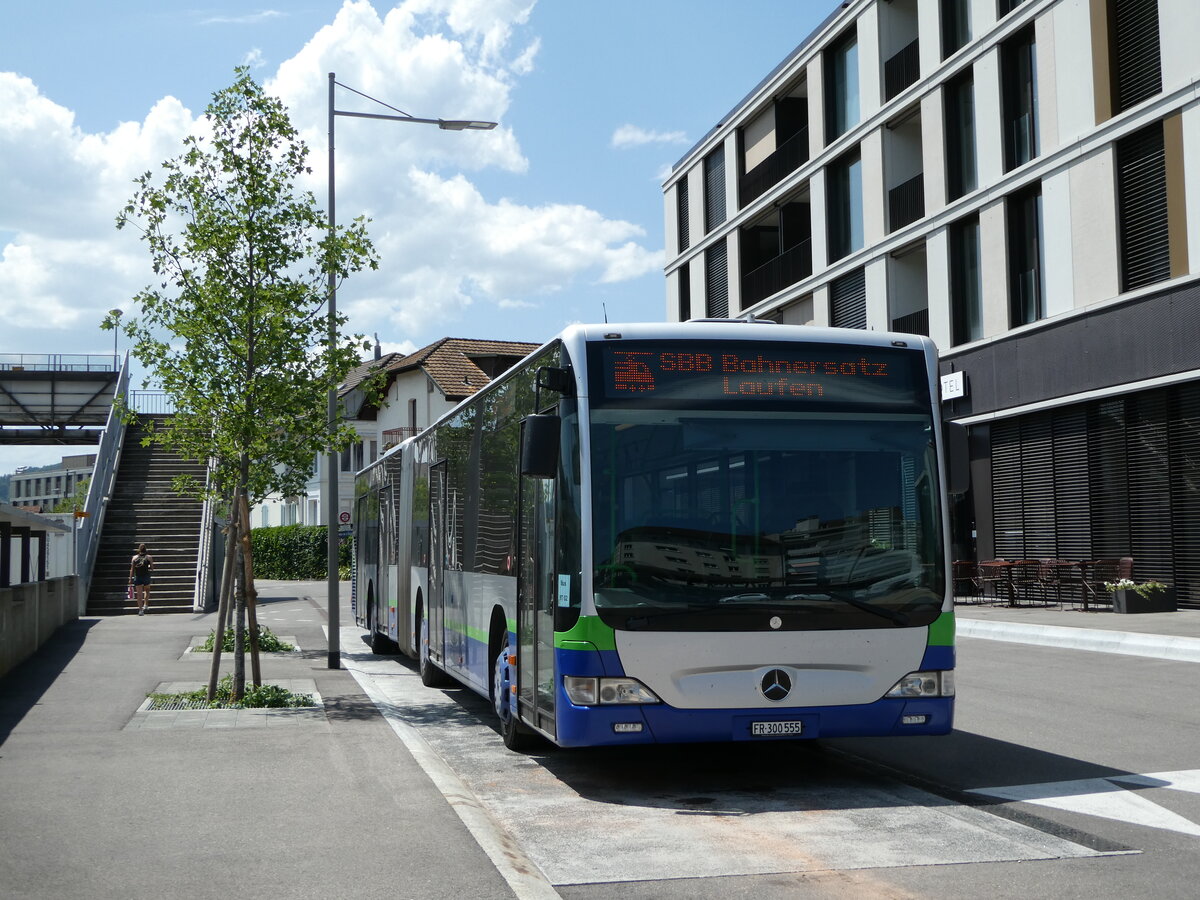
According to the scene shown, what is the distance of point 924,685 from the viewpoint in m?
8.50

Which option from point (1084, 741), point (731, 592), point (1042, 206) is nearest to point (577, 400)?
point (731, 592)

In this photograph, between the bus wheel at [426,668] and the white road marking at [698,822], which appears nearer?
the white road marking at [698,822]

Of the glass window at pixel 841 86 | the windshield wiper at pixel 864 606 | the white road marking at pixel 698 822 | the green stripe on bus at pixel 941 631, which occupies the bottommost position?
the white road marking at pixel 698 822

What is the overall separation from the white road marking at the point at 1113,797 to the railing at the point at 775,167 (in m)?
33.2

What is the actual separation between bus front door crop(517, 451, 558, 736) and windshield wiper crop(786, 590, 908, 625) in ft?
5.08

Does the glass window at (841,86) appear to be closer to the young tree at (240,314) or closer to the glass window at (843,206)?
the glass window at (843,206)

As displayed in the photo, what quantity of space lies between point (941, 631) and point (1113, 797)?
1.37 metres

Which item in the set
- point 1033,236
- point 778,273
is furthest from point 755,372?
point 778,273

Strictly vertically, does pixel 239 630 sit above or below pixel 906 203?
below

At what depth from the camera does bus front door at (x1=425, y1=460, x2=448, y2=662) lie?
1348 cm

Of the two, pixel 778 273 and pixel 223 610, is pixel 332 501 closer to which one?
pixel 223 610

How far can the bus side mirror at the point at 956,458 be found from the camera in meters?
8.81

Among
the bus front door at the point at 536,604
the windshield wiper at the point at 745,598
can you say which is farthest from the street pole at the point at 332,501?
the windshield wiper at the point at 745,598

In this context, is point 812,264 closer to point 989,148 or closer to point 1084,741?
point 989,148
